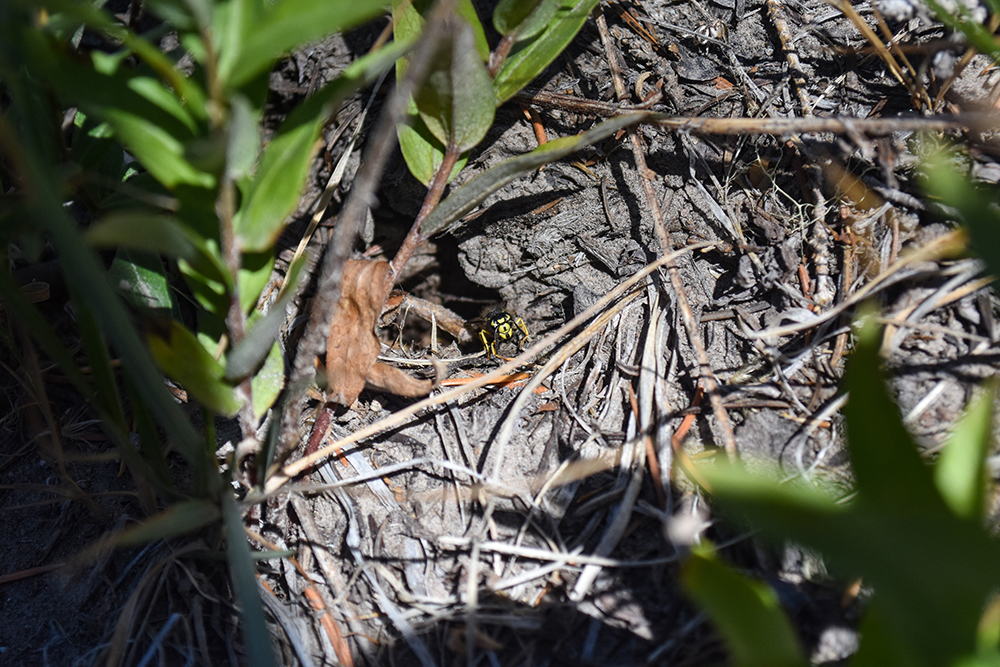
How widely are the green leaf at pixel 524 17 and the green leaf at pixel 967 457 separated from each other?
1070mm

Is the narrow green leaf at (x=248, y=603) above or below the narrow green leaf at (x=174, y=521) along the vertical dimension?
below

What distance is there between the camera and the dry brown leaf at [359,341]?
1.44 m

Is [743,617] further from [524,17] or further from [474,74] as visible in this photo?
[524,17]

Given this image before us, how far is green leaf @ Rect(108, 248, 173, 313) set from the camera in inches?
50.6

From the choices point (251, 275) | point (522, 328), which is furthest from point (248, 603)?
point (522, 328)

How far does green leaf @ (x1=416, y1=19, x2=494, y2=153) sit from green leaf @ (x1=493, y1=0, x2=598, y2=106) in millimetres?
86

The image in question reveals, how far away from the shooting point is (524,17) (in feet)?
4.42

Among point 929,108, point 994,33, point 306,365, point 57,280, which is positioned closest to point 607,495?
point 306,365

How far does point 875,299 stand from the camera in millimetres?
1320

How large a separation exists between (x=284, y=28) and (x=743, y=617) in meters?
0.94

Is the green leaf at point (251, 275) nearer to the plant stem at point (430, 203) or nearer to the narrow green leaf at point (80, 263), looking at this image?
the narrow green leaf at point (80, 263)

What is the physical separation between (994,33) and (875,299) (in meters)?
0.66

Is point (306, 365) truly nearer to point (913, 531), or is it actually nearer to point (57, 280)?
point (913, 531)

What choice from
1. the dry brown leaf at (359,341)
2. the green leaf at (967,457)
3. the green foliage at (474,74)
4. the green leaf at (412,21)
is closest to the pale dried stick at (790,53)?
the green foliage at (474,74)
